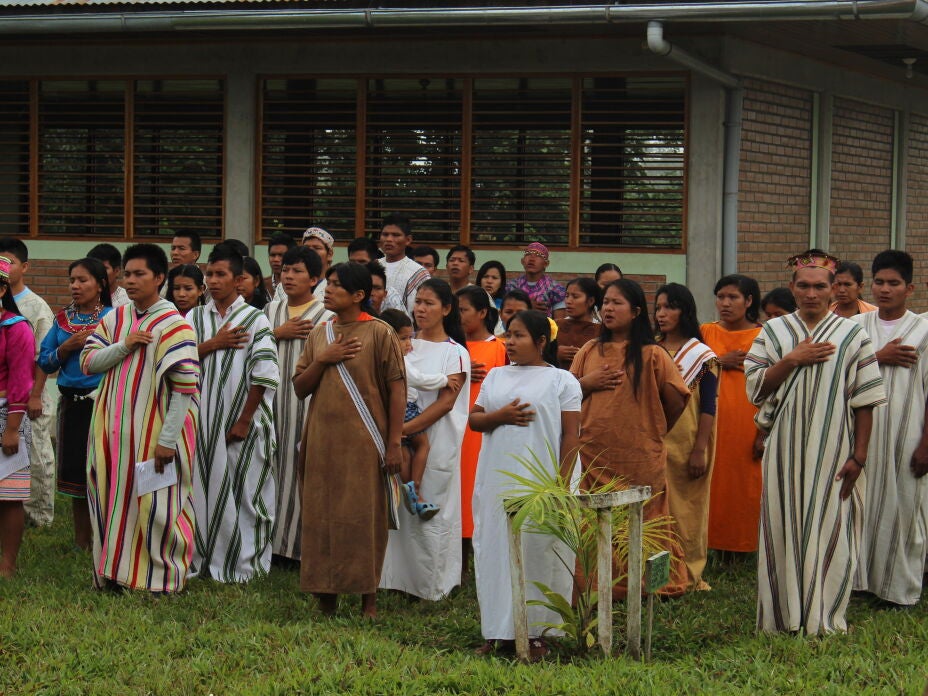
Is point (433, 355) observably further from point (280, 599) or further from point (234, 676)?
point (234, 676)

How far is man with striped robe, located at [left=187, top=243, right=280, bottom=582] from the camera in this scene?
8.05m

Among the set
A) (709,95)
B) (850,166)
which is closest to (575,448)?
(709,95)

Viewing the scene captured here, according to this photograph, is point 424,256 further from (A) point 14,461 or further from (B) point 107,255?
(A) point 14,461

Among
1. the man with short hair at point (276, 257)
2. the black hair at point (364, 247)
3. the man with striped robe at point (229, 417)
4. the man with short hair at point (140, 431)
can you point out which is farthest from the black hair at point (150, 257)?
the black hair at point (364, 247)

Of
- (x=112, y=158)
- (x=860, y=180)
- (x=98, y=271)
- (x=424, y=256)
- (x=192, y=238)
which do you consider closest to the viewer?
(x=98, y=271)

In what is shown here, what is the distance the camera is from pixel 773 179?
12500mm

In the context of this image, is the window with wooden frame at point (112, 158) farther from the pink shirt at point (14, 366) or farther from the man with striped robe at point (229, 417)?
the pink shirt at point (14, 366)

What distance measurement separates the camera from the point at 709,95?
456 inches

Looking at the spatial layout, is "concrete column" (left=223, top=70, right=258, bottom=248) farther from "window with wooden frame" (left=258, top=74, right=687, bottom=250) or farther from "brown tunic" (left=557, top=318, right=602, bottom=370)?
"brown tunic" (left=557, top=318, right=602, bottom=370)

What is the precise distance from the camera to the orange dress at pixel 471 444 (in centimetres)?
823

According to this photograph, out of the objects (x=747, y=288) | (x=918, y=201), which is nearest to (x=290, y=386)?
(x=747, y=288)

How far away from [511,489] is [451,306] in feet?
5.32

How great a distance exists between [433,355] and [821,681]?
2878mm

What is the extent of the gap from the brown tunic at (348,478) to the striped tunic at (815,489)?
1.99 meters
